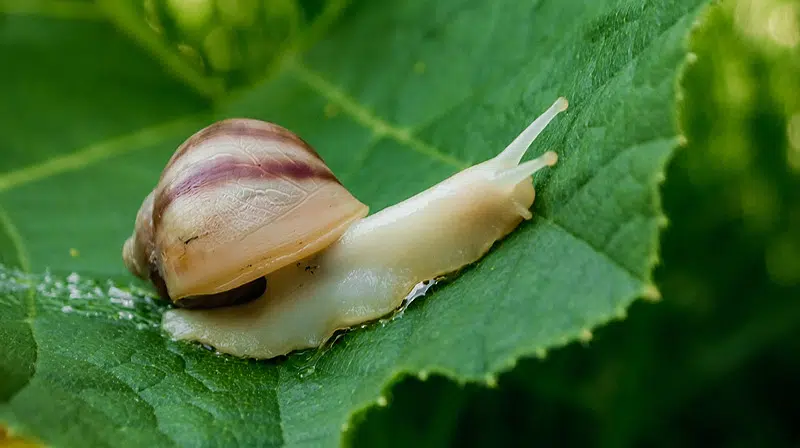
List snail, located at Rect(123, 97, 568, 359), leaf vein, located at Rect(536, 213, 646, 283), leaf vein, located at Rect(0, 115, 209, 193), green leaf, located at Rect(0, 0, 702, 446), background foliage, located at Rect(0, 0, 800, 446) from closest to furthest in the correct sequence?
leaf vein, located at Rect(536, 213, 646, 283) < green leaf, located at Rect(0, 0, 702, 446) < snail, located at Rect(123, 97, 568, 359) < leaf vein, located at Rect(0, 115, 209, 193) < background foliage, located at Rect(0, 0, 800, 446)

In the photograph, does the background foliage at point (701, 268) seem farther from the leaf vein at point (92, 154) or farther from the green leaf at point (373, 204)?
the green leaf at point (373, 204)

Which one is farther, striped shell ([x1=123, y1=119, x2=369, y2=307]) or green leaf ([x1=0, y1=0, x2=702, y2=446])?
striped shell ([x1=123, y1=119, x2=369, y2=307])

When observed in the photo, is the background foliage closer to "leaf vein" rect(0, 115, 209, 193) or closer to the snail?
"leaf vein" rect(0, 115, 209, 193)

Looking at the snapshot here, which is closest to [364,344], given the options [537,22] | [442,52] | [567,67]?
[567,67]

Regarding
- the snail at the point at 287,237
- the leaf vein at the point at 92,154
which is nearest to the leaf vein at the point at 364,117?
the snail at the point at 287,237

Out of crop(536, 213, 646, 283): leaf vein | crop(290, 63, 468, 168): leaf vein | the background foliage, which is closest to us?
crop(536, 213, 646, 283): leaf vein

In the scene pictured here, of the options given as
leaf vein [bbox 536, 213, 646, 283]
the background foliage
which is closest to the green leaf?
leaf vein [bbox 536, 213, 646, 283]

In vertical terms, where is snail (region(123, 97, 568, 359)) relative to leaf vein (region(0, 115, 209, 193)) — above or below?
below

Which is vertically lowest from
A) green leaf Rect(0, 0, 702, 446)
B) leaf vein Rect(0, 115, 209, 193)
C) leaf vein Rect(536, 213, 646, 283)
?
leaf vein Rect(536, 213, 646, 283)

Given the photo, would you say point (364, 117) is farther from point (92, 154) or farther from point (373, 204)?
point (92, 154)
